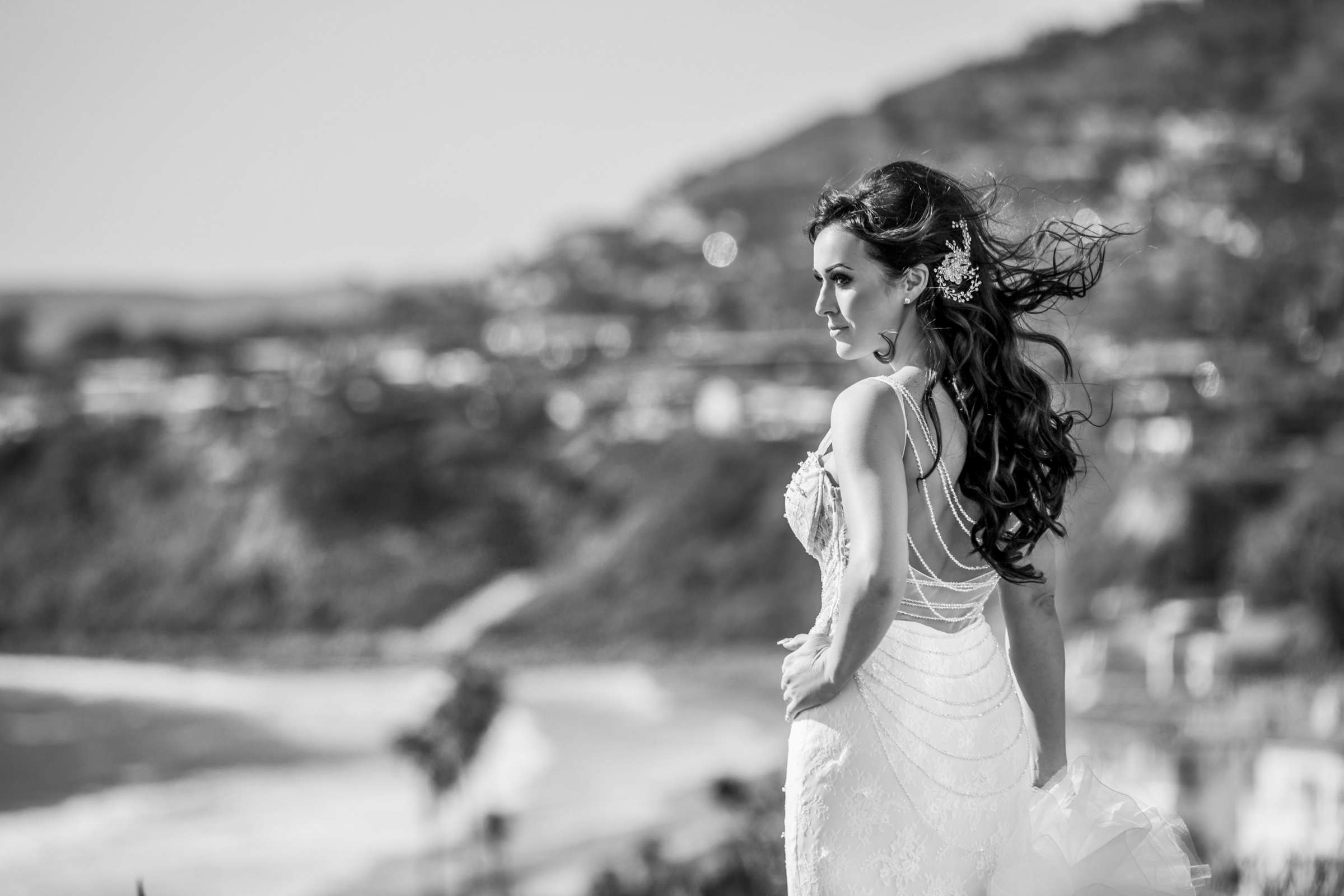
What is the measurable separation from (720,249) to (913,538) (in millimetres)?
77081

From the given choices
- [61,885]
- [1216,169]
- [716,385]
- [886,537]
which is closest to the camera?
[886,537]

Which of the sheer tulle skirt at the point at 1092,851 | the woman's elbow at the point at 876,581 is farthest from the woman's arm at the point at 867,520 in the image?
the sheer tulle skirt at the point at 1092,851

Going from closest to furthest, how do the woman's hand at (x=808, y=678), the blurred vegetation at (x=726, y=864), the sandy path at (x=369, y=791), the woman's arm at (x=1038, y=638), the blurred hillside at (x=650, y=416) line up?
the woman's hand at (x=808, y=678)
the woman's arm at (x=1038, y=638)
the blurred vegetation at (x=726, y=864)
the sandy path at (x=369, y=791)
the blurred hillside at (x=650, y=416)

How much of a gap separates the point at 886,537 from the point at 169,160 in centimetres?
9721

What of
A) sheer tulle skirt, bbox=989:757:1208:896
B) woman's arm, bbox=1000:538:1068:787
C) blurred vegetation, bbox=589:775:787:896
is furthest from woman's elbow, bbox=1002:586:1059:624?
blurred vegetation, bbox=589:775:787:896

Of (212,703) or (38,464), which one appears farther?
(38,464)

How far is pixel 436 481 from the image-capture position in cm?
5625

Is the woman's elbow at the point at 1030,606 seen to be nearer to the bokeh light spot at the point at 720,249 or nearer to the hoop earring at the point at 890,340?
the hoop earring at the point at 890,340

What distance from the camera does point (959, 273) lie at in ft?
7.88

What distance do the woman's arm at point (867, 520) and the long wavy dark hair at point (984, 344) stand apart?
0.38ft

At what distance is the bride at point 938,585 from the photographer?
→ 7.63 feet

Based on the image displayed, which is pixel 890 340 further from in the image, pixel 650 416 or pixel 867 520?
pixel 650 416

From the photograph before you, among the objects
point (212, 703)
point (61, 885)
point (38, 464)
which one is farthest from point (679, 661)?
point (38, 464)

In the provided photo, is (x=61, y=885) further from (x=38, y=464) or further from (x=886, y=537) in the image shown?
(x=38, y=464)
